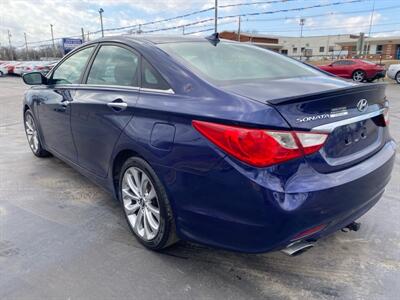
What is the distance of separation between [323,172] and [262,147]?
16.4 inches

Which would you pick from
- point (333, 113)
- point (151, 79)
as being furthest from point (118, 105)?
point (333, 113)

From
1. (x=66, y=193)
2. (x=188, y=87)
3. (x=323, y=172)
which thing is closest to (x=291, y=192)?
(x=323, y=172)

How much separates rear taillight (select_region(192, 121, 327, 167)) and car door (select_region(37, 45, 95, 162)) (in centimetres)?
219

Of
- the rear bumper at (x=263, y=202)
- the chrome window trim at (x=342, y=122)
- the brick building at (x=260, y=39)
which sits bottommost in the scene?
the rear bumper at (x=263, y=202)

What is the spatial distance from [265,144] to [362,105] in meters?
0.86

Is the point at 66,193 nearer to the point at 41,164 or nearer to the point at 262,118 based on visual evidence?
the point at 41,164

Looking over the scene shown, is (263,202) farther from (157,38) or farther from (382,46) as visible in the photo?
(382,46)

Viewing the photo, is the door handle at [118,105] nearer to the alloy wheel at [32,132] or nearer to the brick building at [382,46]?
the alloy wheel at [32,132]

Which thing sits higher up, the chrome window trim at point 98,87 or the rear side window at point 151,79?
the rear side window at point 151,79

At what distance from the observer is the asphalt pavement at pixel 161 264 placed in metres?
2.28

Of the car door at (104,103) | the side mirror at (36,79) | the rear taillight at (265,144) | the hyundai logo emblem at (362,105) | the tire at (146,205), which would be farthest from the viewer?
the side mirror at (36,79)

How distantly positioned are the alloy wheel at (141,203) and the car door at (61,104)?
3.55 ft

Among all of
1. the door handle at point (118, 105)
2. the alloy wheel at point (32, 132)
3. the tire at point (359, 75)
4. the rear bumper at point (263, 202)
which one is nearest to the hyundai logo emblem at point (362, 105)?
the rear bumper at point (263, 202)

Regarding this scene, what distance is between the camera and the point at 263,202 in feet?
6.13
